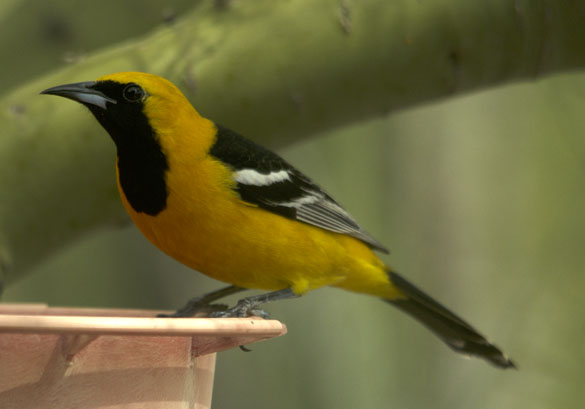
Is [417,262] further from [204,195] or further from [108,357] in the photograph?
[108,357]

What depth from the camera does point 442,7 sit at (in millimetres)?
2896

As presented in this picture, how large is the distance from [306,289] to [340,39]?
977mm

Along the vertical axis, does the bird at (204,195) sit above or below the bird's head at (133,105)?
below

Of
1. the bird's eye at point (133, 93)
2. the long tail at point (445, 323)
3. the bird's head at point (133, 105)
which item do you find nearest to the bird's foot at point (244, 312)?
the bird's head at point (133, 105)

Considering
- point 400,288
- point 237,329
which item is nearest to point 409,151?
point 400,288

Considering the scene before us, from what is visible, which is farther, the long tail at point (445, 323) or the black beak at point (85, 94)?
the long tail at point (445, 323)

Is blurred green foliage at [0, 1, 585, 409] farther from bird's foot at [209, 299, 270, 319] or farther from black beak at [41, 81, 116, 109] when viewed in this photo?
black beak at [41, 81, 116, 109]

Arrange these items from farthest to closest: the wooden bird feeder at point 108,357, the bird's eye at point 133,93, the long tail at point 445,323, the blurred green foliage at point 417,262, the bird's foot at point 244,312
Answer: the blurred green foliage at point 417,262 < the long tail at point 445,323 < the bird's eye at point 133,93 < the bird's foot at point 244,312 < the wooden bird feeder at point 108,357

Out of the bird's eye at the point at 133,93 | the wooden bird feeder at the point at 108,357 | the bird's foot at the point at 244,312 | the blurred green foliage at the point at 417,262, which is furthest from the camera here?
the blurred green foliage at the point at 417,262

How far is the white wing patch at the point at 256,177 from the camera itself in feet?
9.47

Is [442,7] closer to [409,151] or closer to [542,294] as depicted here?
[542,294]

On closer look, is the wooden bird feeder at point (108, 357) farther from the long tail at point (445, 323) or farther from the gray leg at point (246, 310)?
the long tail at point (445, 323)

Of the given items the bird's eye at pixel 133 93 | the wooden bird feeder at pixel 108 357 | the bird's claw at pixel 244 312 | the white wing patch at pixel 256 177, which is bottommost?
the wooden bird feeder at pixel 108 357

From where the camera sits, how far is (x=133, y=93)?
2836mm
